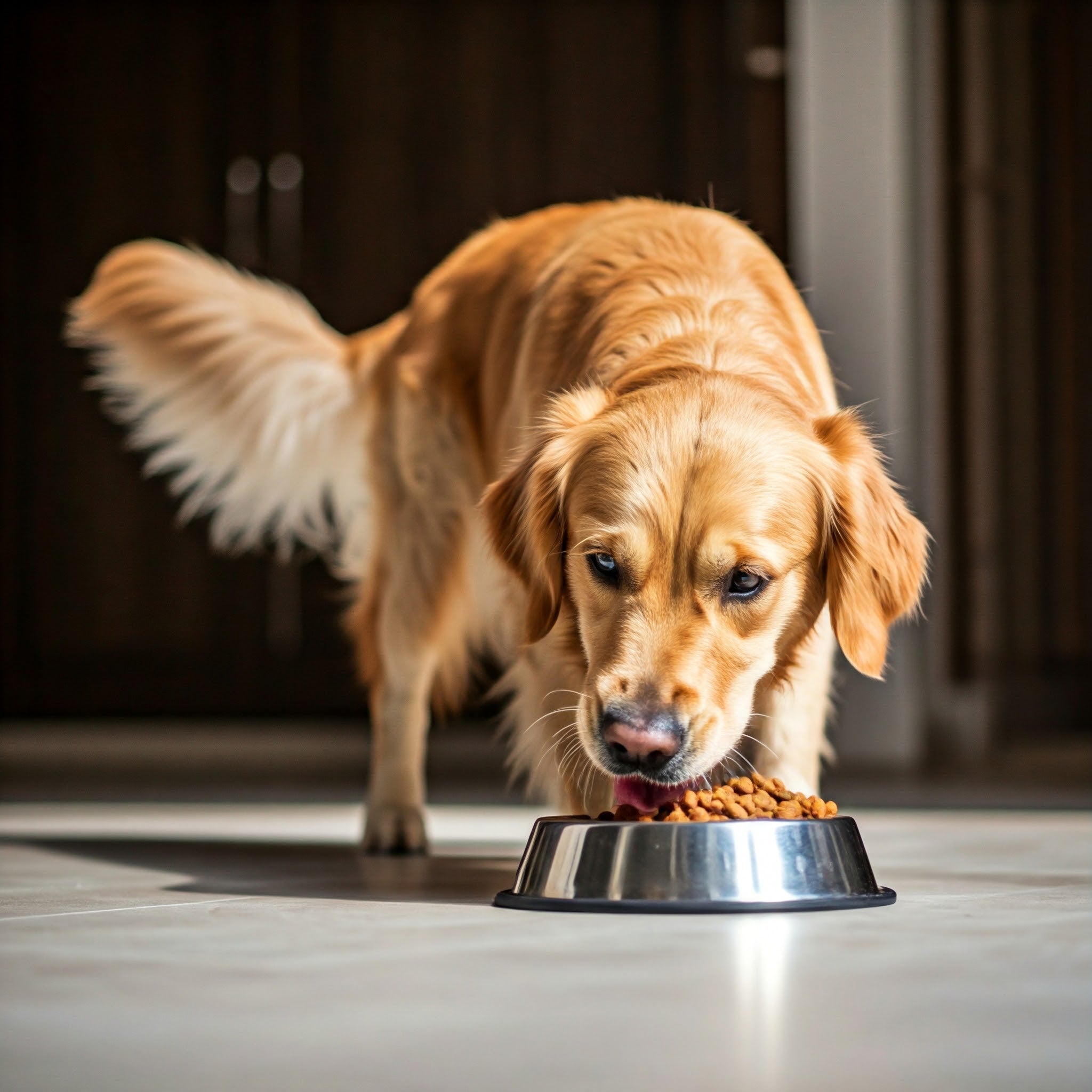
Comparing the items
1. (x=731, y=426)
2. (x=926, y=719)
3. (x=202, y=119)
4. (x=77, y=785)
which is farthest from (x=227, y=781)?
(x=731, y=426)

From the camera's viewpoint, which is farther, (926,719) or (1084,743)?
(1084,743)

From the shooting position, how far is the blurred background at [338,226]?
569 centimetres

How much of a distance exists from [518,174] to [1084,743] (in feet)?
9.75

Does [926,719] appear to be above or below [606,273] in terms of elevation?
below

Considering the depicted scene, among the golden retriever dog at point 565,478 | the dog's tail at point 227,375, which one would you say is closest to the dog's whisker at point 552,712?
the golden retriever dog at point 565,478

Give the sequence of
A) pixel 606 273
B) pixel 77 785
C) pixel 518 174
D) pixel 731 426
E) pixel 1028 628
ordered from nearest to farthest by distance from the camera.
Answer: pixel 731 426 < pixel 606 273 < pixel 77 785 < pixel 518 174 < pixel 1028 628

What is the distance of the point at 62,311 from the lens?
630cm

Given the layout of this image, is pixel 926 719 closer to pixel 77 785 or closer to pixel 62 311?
pixel 77 785

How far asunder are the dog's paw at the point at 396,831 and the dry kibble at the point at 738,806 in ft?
3.01

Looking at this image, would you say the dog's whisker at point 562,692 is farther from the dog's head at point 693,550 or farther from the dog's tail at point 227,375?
the dog's tail at point 227,375

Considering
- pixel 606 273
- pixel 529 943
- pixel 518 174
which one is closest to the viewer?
pixel 529 943

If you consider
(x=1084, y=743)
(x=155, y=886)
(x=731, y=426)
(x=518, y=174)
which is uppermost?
(x=518, y=174)

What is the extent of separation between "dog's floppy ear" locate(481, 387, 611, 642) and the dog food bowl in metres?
0.42

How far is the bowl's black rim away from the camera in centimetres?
180
